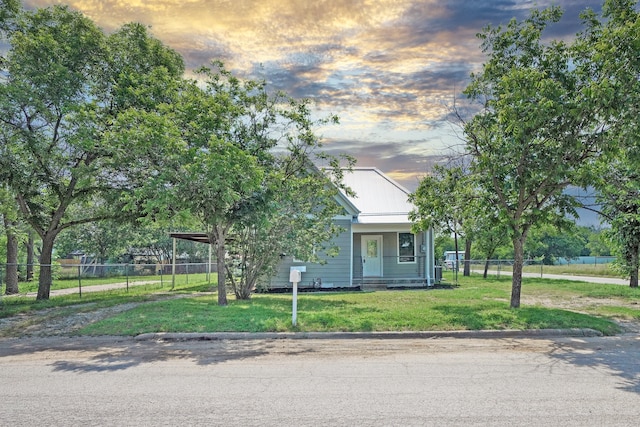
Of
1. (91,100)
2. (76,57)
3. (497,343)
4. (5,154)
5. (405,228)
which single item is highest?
(76,57)

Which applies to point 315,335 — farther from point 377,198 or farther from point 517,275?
point 377,198

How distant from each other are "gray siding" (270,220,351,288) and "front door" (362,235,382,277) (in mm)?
1708

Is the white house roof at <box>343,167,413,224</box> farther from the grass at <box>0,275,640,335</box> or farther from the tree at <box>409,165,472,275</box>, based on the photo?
the grass at <box>0,275,640,335</box>

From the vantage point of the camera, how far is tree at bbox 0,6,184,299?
13664 mm

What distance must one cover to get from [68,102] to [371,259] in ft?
47.6

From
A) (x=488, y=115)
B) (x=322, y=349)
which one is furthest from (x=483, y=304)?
(x=322, y=349)

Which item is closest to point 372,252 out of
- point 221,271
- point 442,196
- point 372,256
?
point 372,256

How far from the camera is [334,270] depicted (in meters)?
21.0

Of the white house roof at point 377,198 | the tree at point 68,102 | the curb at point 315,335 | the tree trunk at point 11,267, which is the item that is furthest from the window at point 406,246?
the tree trunk at point 11,267

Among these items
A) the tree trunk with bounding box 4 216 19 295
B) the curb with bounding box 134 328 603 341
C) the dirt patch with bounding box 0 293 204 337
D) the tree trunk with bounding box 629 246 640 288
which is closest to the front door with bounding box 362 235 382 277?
the tree trunk with bounding box 629 246 640 288

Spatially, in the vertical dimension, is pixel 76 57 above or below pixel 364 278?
above

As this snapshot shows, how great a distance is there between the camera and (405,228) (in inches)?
847

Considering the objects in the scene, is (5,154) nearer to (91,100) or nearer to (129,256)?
(91,100)

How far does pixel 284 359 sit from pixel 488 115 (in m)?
8.43
